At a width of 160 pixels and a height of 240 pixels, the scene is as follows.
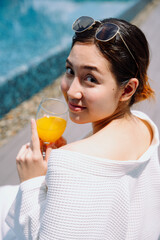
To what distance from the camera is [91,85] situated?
3.90 ft

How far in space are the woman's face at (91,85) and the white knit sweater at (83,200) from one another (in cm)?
34

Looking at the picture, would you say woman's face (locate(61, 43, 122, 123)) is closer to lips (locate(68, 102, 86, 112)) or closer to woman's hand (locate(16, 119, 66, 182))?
lips (locate(68, 102, 86, 112))

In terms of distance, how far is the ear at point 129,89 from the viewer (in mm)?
1242

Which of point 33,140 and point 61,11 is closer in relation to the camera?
point 33,140

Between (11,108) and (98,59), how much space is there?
9.48 feet

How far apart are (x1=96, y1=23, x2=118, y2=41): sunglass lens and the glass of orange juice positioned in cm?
59

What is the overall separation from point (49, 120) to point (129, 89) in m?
0.63

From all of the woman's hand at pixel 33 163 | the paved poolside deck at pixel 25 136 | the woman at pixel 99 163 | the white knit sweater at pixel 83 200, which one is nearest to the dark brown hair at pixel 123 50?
the woman at pixel 99 163

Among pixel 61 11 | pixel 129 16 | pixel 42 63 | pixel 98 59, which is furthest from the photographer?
Answer: pixel 61 11

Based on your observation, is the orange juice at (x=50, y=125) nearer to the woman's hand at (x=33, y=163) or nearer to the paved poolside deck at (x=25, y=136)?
the woman's hand at (x=33, y=163)

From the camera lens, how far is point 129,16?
26.7 ft

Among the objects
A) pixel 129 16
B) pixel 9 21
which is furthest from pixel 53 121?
pixel 9 21

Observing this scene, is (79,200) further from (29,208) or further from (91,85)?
(91,85)

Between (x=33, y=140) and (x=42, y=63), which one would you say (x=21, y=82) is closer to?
(x=42, y=63)
